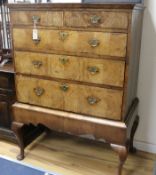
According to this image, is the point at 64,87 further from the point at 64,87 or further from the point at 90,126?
the point at 90,126

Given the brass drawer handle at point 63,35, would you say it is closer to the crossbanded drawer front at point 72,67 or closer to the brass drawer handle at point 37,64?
the crossbanded drawer front at point 72,67

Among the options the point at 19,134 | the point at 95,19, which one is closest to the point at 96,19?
the point at 95,19

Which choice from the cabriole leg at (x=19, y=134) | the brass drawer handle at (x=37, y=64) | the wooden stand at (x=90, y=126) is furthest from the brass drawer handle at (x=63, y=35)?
the cabriole leg at (x=19, y=134)

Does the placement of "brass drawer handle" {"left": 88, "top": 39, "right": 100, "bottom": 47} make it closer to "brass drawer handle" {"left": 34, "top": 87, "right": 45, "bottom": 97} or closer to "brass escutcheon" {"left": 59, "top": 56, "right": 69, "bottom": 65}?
"brass escutcheon" {"left": 59, "top": 56, "right": 69, "bottom": 65}

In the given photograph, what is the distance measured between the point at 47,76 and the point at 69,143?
87 centimetres

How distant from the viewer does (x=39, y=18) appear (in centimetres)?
155

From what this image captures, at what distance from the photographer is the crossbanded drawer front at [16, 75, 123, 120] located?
1.53m

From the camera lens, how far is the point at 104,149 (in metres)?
2.17

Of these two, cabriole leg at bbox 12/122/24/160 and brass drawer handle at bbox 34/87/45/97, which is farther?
cabriole leg at bbox 12/122/24/160

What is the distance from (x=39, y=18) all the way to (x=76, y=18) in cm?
27

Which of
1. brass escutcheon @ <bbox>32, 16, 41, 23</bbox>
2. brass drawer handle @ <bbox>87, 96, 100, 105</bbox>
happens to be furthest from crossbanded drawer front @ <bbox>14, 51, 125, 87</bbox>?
brass escutcheon @ <bbox>32, 16, 41, 23</bbox>

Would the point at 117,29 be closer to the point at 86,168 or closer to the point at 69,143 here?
the point at 86,168

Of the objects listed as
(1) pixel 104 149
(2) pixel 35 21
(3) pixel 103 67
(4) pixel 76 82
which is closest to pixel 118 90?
(3) pixel 103 67

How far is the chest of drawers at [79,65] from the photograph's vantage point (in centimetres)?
140
